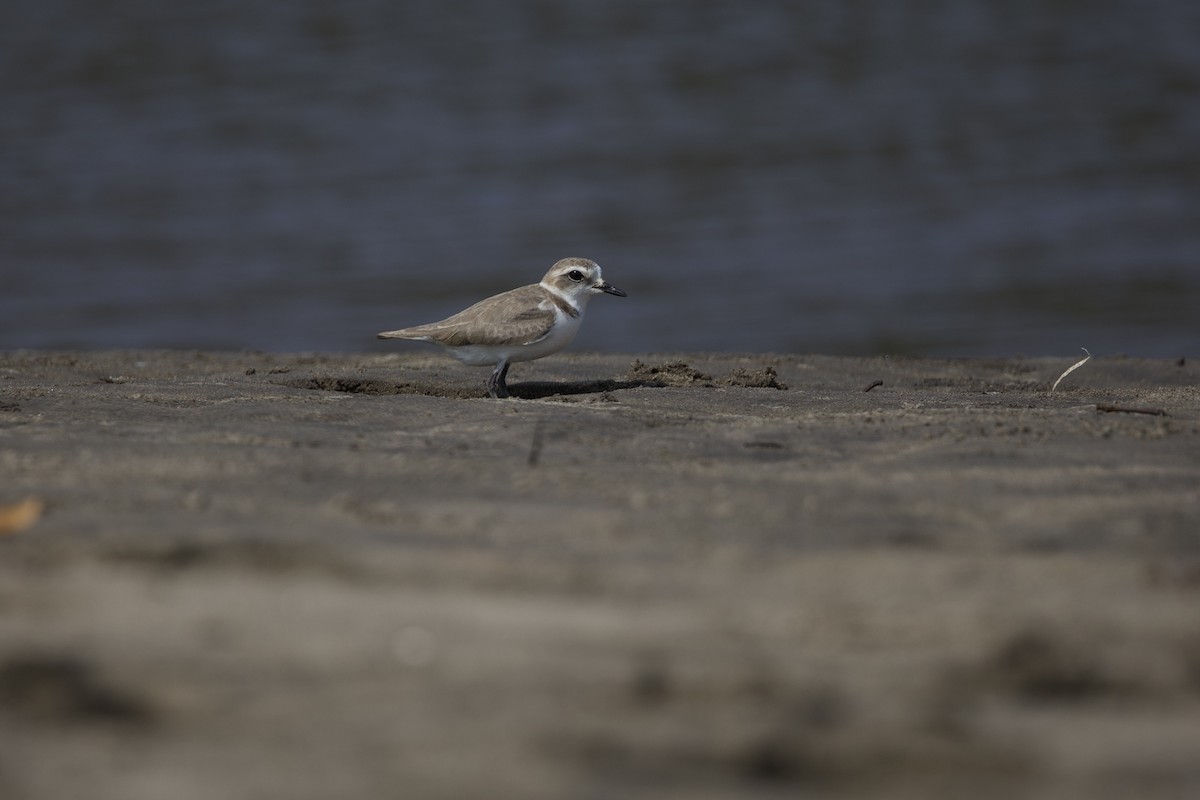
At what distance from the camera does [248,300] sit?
12250 mm

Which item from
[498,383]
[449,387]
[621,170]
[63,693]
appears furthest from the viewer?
[621,170]

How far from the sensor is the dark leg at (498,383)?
21.8ft

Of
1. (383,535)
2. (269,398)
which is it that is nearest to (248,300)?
(269,398)

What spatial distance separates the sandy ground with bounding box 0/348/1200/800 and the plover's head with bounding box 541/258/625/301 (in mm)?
2464

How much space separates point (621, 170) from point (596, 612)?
42.6 feet

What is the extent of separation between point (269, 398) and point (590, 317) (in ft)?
20.7

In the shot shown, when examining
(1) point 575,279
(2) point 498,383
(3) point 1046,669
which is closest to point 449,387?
(2) point 498,383

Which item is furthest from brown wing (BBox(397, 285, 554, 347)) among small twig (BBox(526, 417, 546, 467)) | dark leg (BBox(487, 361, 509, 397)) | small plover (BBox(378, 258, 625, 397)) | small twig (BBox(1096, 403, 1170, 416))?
small twig (BBox(1096, 403, 1170, 416))

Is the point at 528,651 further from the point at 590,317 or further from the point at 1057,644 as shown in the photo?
the point at 590,317

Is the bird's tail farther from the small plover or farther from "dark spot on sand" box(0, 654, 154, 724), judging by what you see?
"dark spot on sand" box(0, 654, 154, 724)

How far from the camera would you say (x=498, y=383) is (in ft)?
22.0

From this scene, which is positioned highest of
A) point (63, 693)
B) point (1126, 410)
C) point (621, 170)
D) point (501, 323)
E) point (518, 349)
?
point (621, 170)

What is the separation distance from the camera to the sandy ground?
2373 millimetres

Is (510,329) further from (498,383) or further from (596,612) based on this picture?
(596,612)
